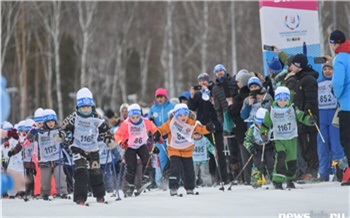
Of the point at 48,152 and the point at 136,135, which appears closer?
the point at 136,135

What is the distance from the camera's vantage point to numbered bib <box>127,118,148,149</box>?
15.5 m

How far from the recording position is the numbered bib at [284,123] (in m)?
13.7

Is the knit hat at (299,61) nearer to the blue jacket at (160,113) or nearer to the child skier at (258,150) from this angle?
the child skier at (258,150)

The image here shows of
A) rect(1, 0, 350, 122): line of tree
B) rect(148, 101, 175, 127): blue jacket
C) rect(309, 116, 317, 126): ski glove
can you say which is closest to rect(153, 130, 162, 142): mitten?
rect(309, 116, 317, 126): ski glove

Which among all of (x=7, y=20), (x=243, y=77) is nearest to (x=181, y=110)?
(x=243, y=77)

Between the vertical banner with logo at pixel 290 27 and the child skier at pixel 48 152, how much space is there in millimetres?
4377

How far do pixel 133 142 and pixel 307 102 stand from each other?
3275 millimetres

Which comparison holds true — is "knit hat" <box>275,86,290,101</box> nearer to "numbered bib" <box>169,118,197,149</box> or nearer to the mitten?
"numbered bib" <box>169,118,197,149</box>

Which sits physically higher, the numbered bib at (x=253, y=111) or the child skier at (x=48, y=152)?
the numbered bib at (x=253, y=111)

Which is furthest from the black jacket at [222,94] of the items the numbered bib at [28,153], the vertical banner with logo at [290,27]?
the numbered bib at [28,153]

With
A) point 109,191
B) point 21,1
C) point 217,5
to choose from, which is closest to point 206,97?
point 109,191

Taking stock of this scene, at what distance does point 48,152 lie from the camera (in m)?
16.6

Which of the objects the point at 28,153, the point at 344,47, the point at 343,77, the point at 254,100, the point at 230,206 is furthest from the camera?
the point at 28,153

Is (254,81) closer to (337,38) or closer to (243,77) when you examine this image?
(243,77)
